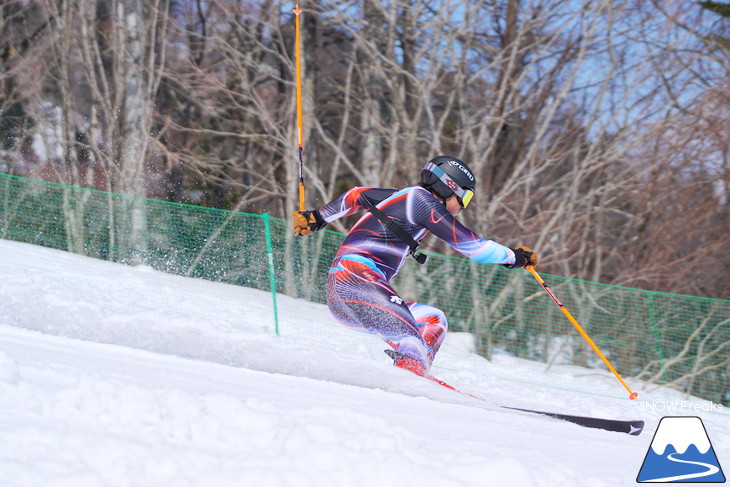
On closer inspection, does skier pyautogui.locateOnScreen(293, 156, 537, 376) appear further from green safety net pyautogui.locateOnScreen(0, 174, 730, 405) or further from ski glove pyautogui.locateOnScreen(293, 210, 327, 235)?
green safety net pyautogui.locateOnScreen(0, 174, 730, 405)

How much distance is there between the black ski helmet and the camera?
14.8 feet

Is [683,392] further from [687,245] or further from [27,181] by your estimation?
[27,181]

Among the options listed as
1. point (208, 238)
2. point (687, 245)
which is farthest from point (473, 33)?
point (208, 238)

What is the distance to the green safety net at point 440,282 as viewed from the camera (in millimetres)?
8031

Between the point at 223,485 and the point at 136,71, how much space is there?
12.0 meters

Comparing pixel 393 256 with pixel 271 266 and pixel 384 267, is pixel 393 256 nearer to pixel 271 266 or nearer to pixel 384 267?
pixel 384 267

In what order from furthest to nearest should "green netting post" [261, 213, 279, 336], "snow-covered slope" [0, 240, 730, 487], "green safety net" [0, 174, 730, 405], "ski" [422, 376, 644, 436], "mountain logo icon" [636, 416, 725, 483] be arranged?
"green safety net" [0, 174, 730, 405] → "green netting post" [261, 213, 279, 336] → "ski" [422, 376, 644, 436] → "mountain logo icon" [636, 416, 725, 483] → "snow-covered slope" [0, 240, 730, 487]

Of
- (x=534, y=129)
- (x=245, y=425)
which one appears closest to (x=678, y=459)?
(x=245, y=425)

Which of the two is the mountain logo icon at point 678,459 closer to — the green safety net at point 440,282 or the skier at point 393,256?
→ the skier at point 393,256

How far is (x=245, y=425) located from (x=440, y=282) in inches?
260

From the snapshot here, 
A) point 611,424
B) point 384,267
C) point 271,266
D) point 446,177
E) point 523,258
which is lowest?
point 271,266

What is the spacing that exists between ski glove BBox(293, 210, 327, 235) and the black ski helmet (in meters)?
0.76

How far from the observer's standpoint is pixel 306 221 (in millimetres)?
4691

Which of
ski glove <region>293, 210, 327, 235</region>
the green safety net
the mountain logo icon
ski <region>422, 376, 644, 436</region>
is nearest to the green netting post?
the green safety net
